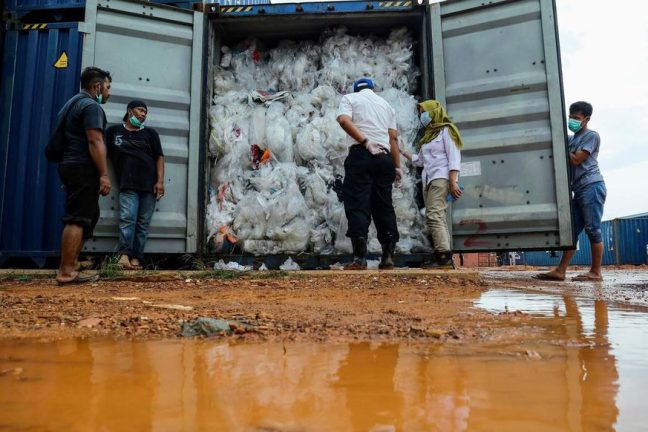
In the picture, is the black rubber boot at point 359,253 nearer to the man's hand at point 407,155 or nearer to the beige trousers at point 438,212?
the beige trousers at point 438,212

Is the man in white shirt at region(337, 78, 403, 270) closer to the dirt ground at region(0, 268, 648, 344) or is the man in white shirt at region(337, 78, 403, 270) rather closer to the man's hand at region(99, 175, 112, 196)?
the dirt ground at region(0, 268, 648, 344)

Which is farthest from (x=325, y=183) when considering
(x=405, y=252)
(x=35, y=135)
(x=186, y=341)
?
(x=186, y=341)

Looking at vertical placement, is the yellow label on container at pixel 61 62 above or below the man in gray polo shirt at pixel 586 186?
above

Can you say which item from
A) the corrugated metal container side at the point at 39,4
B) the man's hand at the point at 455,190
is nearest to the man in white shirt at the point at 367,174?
the man's hand at the point at 455,190

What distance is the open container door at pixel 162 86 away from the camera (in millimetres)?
4070

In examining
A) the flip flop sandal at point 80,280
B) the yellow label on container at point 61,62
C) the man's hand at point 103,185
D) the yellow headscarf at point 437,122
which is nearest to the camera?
the flip flop sandal at point 80,280

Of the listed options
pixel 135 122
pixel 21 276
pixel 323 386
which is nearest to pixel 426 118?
pixel 135 122

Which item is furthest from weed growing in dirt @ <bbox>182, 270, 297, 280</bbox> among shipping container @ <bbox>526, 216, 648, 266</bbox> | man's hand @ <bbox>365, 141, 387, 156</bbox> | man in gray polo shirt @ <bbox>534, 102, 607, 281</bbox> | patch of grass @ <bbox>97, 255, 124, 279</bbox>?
shipping container @ <bbox>526, 216, 648, 266</bbox>

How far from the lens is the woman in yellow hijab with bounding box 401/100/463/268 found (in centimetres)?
392

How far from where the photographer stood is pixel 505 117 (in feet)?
13.3

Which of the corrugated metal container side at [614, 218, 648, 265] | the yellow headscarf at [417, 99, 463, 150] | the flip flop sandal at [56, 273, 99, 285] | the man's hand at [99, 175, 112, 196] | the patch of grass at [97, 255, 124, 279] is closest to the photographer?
the flip flop sandal at [56, 273, 99, 285]

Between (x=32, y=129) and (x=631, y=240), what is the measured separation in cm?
1788

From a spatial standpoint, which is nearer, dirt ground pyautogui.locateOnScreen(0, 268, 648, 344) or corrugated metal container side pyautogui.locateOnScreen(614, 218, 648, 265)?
dirt ground pyautogui.locateOnScreen(0, 268, 648, 344)

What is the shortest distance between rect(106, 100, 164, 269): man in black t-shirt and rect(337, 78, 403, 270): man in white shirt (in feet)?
5.44
